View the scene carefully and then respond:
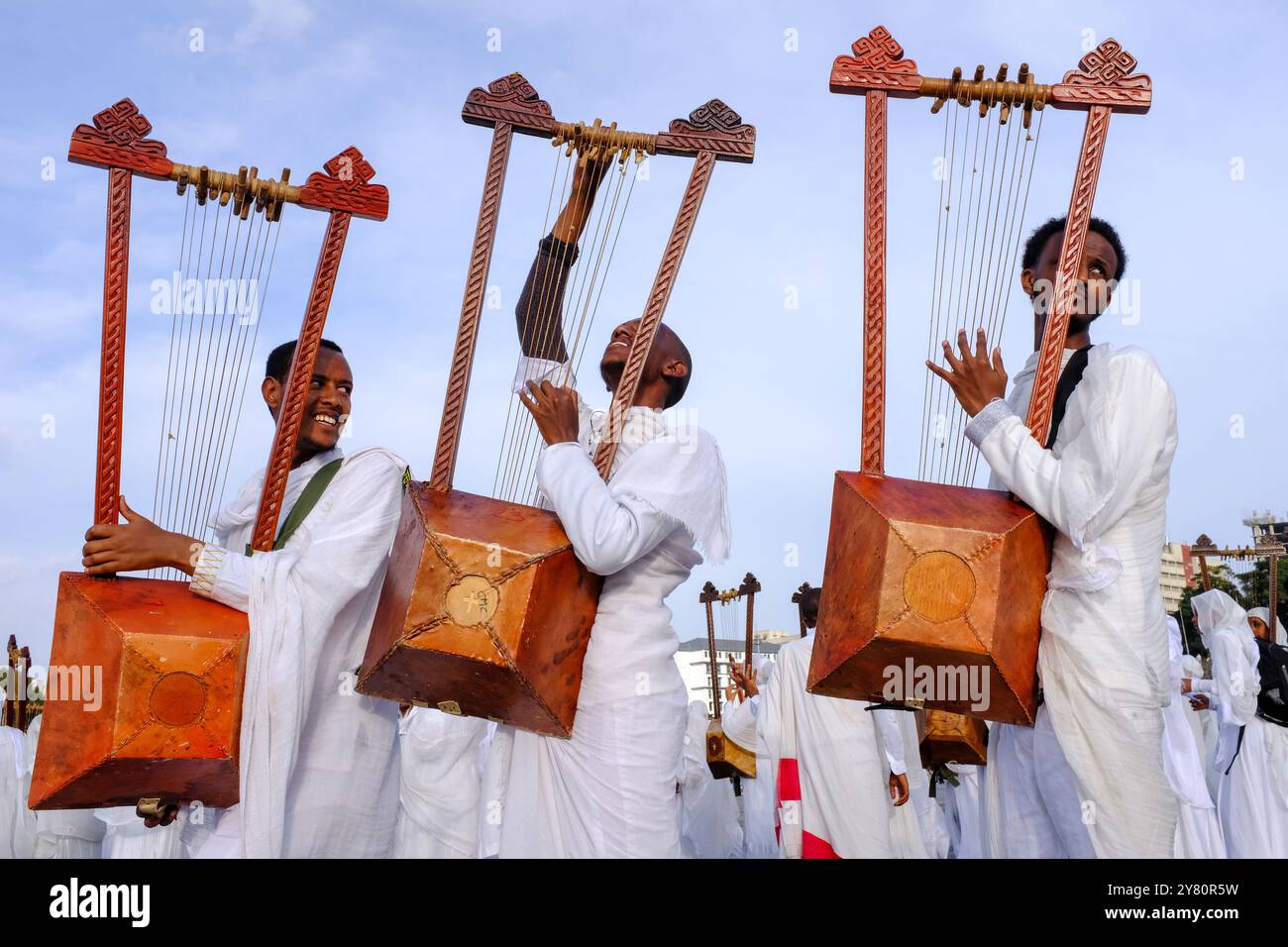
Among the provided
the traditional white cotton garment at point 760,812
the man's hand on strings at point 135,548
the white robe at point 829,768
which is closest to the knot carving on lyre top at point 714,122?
the man's hand on strings at point 135,548

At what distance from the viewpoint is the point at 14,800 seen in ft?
22.3

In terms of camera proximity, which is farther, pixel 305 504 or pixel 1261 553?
pixel 1261 553

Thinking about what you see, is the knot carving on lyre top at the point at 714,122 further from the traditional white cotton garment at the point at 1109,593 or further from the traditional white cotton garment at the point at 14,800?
the traditional white cotton garment at the point at 14,800

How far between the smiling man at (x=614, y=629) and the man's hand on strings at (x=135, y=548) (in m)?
1.06

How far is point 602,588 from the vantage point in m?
3.64

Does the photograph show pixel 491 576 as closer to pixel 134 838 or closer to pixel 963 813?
pixel 134 838

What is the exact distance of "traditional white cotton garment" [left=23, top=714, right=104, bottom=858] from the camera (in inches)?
257

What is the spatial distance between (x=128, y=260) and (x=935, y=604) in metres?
2.61

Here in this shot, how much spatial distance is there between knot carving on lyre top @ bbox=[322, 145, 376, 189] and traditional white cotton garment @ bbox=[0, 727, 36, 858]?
14.7 ft

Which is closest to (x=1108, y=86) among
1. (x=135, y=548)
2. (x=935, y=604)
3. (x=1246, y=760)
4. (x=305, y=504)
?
(x=935, y=604)

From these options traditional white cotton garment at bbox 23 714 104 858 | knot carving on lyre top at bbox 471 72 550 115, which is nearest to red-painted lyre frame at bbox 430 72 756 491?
knot carving on lyre top at bbox 471 72 550 115

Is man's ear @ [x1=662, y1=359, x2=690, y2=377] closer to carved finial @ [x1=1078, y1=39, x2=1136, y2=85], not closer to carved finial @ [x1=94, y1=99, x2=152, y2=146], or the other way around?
carved finial @ [x1=1078, y1=39, x2=1136, y2=85]
